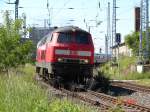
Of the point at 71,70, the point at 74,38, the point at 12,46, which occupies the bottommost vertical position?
the point at 71,70

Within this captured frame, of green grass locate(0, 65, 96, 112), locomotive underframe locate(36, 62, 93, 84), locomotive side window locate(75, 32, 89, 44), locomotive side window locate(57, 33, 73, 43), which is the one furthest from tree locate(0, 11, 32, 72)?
green grass locate(0, 65, 96, 112)

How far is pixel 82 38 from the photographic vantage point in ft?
87.6

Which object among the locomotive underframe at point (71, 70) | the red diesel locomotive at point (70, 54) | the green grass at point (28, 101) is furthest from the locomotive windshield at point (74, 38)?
the green grass at point (28, 101)

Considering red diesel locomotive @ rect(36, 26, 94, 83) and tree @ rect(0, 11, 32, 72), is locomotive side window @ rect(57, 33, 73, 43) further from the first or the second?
tree @ rect(0, 11, 32, 72)

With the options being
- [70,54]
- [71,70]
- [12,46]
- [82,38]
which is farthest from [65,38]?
[12,46]

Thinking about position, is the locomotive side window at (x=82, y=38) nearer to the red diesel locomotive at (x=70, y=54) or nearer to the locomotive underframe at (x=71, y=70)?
the red diesel locomotive at (x=70, y=54)

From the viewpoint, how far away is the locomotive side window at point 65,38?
86.9ft

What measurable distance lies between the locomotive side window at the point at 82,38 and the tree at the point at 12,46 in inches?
241

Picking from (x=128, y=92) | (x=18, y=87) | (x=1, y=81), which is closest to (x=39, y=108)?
(x=18, y=87)

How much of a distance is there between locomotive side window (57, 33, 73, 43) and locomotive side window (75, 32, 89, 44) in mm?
355

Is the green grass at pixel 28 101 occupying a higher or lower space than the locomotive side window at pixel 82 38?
lower

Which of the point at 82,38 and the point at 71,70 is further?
the point at 82,38

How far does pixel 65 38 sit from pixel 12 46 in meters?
7.24

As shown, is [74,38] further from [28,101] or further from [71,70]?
[28,101]
